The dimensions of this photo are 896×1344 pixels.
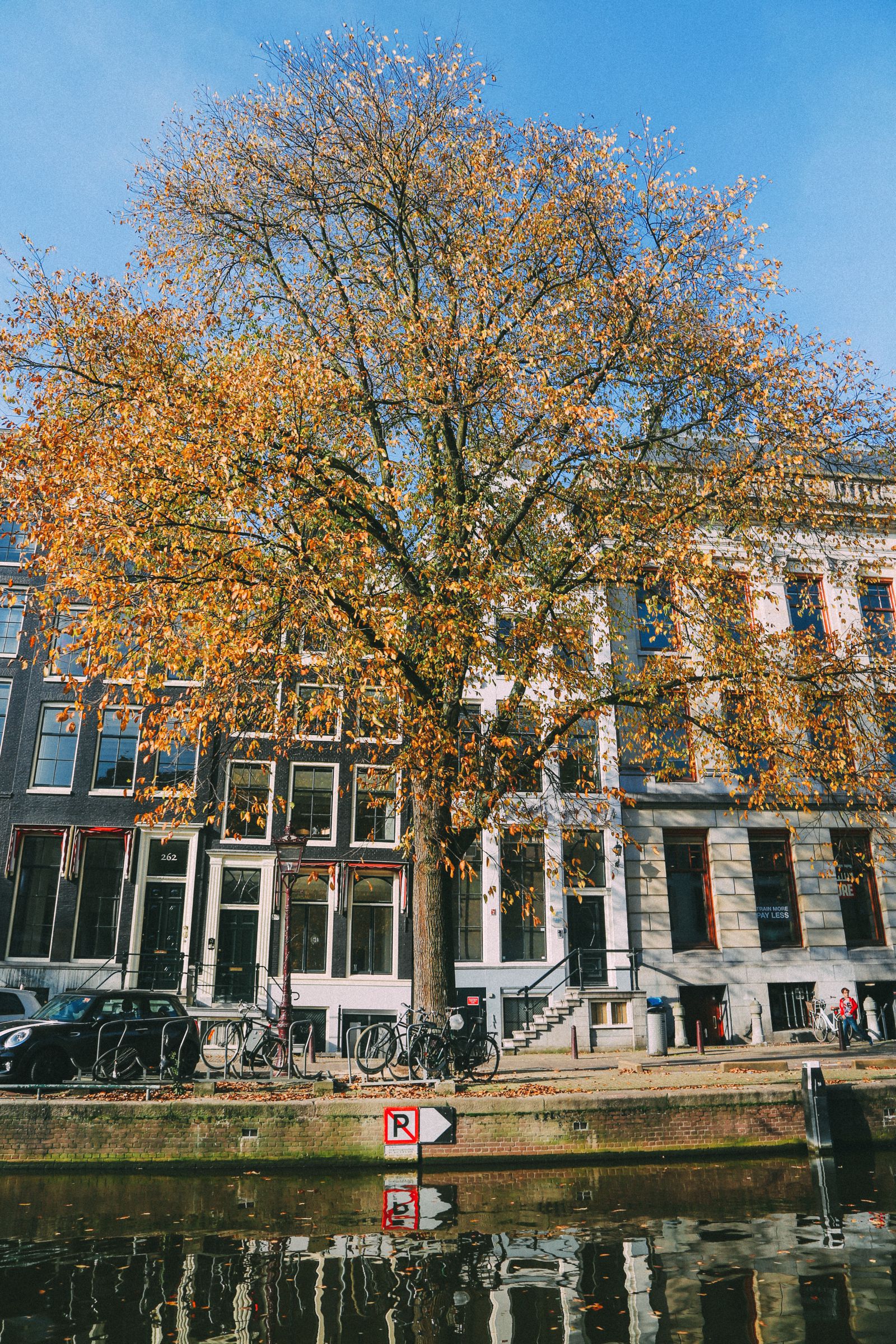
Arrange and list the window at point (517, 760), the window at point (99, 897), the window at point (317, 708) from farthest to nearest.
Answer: the window at point (99, 897) < the window at point (517, 760) < the window at point (317, 708)

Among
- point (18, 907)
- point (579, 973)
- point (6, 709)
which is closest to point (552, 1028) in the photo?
point (579, 973)

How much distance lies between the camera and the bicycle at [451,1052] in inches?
601

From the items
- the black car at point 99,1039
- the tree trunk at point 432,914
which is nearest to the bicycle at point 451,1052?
the tree trunk at point 432,914

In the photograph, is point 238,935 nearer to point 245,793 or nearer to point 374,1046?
point 245,793

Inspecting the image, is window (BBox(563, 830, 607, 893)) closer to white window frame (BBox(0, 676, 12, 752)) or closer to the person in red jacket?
the person in red jacket

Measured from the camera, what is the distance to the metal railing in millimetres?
23484

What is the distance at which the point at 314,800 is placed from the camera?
25.4 meters

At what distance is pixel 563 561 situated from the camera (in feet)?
53.6

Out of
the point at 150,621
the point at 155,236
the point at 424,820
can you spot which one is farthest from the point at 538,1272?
the point at 155,236

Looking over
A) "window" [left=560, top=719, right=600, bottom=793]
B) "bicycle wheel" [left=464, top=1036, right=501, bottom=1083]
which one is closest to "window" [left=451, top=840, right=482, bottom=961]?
"window" [left=560, top=719, right=600, bottom=793]

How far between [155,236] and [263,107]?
2973 mm

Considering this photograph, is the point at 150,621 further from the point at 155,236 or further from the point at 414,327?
the point at 155,236

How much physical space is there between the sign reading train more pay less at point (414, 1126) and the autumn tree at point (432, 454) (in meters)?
2.30

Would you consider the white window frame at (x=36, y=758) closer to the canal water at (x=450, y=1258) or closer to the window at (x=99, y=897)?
the window at (x=99, y=897)
